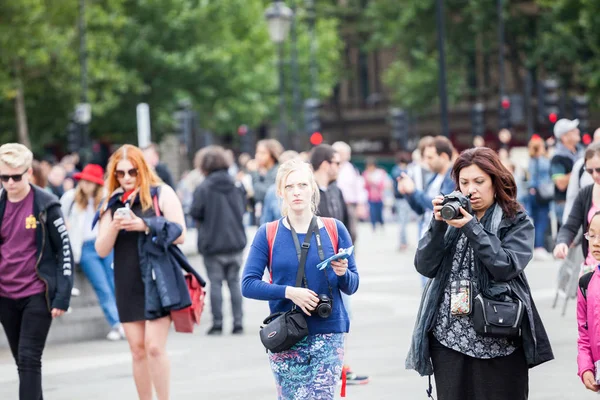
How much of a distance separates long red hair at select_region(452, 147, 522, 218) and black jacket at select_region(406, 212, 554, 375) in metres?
0.06

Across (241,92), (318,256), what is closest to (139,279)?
(318,256)

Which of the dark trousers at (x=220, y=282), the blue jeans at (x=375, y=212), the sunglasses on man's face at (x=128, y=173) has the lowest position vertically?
the blue jeans at (x=375, y=212)

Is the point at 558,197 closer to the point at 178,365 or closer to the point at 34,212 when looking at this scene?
the point at 178,365

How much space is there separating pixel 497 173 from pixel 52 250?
11.1 ft

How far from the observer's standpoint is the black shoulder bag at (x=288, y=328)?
573cm

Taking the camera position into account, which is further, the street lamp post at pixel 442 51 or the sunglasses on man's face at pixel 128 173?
the street lamp post at pixel 442 51

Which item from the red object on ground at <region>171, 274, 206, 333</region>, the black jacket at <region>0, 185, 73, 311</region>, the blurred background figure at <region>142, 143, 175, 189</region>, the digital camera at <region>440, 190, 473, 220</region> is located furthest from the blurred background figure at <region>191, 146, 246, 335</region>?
the digital camera at <region>440, 190, 473, 220</region>

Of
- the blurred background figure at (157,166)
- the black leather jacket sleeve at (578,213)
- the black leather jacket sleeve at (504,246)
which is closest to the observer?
the black leather jacket sleeve at (504,246)

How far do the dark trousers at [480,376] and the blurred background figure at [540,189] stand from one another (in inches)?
509

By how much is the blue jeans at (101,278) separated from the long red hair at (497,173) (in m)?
7.39

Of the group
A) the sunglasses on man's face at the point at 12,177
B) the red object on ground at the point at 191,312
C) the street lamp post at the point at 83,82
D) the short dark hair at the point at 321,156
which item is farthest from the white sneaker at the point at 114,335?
the street lamp post at the point at 83,82

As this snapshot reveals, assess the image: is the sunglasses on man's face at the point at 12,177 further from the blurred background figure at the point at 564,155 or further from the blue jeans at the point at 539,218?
the blue jeans at the point at 539,218

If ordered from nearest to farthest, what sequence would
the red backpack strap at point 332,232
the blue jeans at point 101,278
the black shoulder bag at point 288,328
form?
the black shoulder bag at point 288,328 < the red backpack strap at point 332,232 < the blue jeans at point 101,278

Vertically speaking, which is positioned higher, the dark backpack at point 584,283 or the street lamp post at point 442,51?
the street lamp post at point 442,51
